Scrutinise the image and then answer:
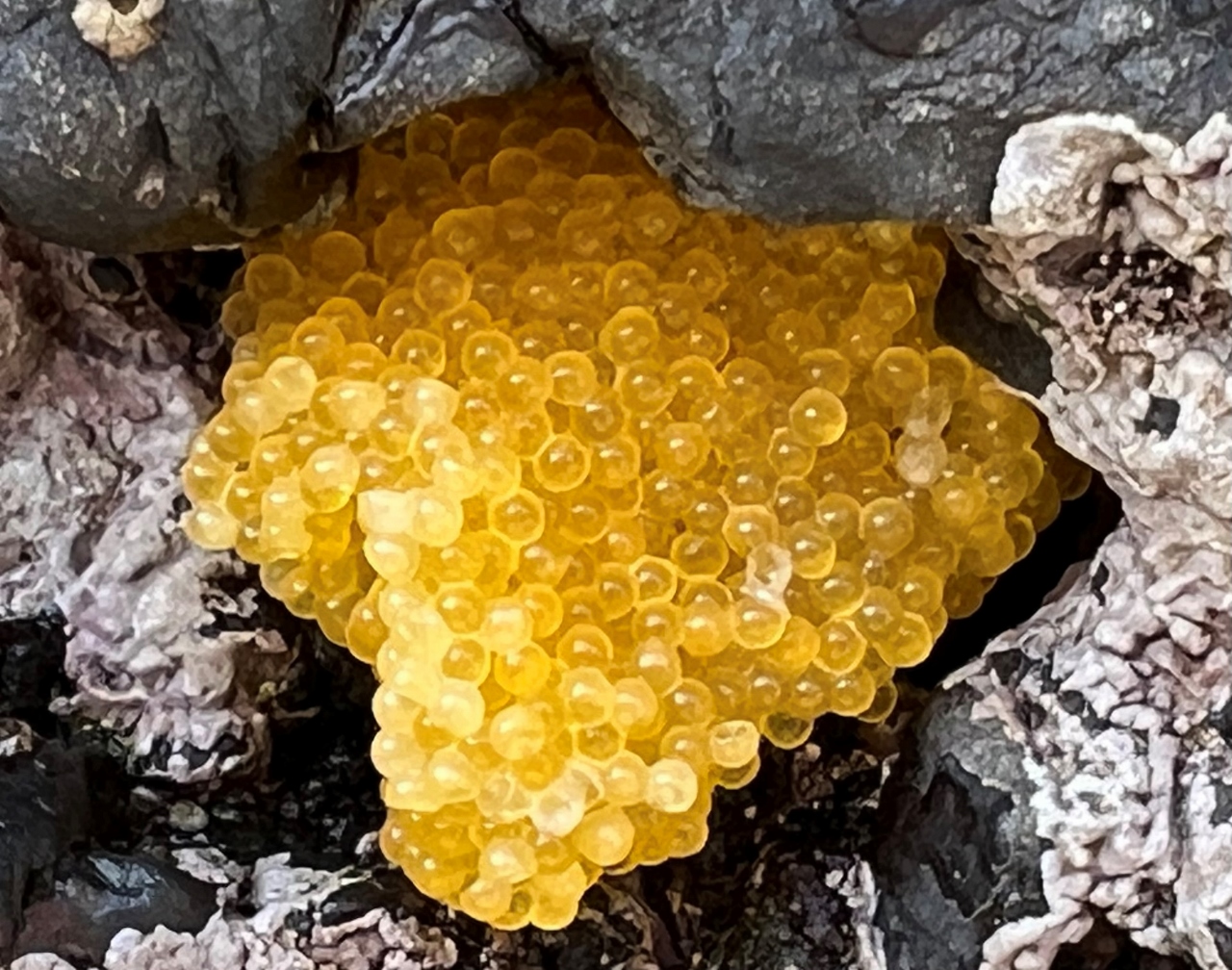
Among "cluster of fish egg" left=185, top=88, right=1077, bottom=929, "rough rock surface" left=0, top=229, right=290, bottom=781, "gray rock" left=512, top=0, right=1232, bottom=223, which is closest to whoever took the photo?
"gray rock" left=512, top=0, right=1232, bottom=223

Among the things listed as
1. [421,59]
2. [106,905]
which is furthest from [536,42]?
[106,905]

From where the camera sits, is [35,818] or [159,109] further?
[35,818]

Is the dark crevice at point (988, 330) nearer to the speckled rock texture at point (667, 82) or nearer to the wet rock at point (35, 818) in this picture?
the speckled rock texture at point (667, 82)

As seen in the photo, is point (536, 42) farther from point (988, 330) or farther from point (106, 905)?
point (106, 905)

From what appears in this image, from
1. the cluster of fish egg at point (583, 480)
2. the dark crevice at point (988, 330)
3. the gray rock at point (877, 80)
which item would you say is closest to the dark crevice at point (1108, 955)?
the cluster of fish egg at point (583, 480)

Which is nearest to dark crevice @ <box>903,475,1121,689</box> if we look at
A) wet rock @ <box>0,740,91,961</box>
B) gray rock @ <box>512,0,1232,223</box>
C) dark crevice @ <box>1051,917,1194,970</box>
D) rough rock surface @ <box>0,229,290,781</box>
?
dark crevice @ <box>1051,917,1194,970</box>

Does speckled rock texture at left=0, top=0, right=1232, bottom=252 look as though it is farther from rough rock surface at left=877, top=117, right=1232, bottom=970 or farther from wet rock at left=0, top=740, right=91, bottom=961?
wet rock at left=0, top=740, right=91, bottom=961
